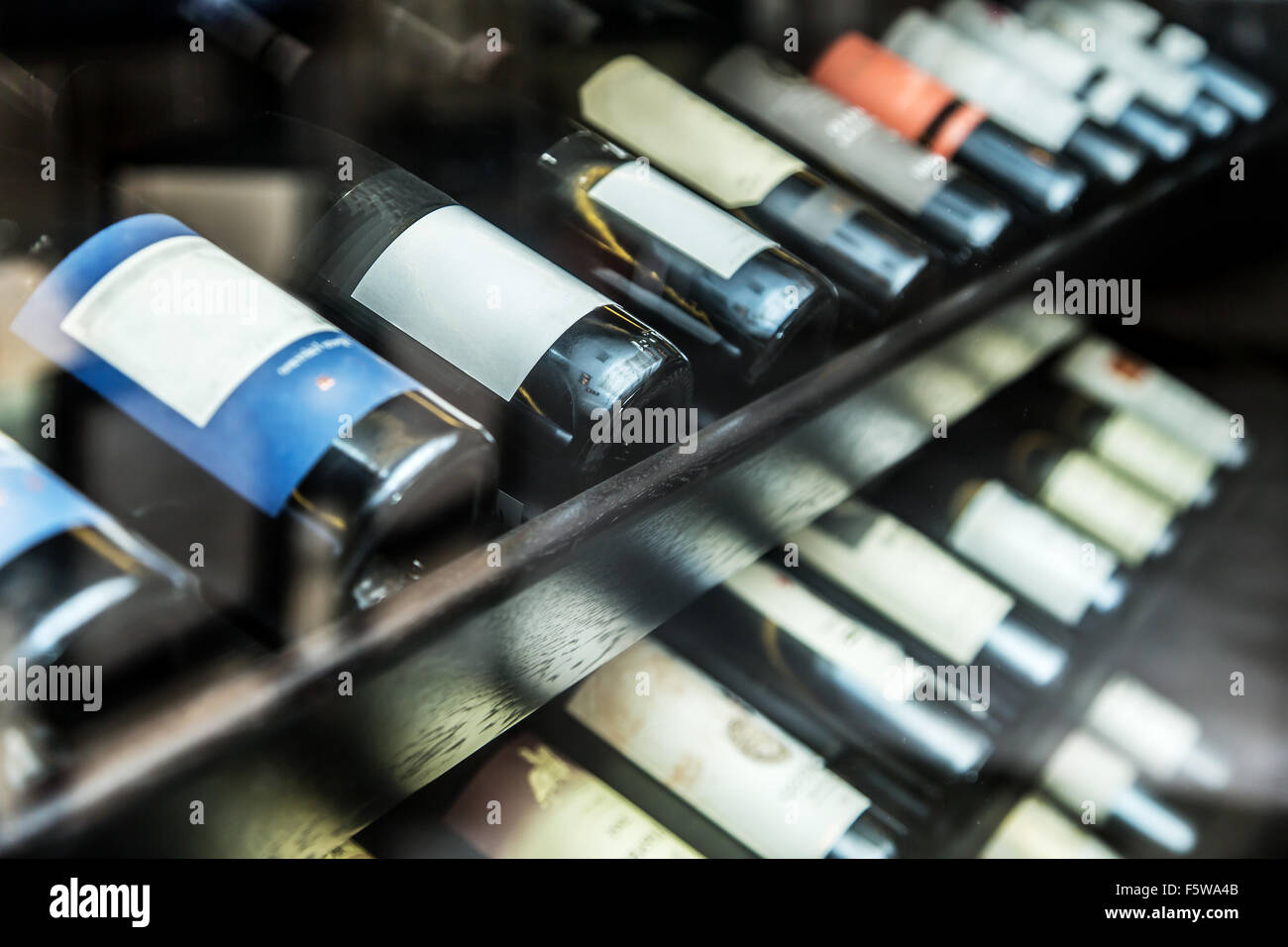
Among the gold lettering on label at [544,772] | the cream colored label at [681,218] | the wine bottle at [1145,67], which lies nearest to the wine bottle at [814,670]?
the gold lettering on label at [544,772]

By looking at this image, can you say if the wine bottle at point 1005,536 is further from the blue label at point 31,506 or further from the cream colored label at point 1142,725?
the blue label at point 31,506

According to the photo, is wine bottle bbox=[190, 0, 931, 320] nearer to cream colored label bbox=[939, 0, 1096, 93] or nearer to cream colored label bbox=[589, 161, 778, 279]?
cream colored label bbox=[589, 161, 778, 279]

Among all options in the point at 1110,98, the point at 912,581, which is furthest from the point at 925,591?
the point at 1110,98

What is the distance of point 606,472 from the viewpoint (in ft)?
1.77

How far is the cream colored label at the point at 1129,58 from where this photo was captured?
1007mm

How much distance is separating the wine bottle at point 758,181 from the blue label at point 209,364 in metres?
0.31

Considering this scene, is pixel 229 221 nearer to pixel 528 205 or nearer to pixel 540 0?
pixel 528 205

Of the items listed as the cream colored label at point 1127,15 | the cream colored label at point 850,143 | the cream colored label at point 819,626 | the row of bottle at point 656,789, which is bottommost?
the row of bottle at point 656,789

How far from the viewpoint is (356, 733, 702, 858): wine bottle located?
0.55 m

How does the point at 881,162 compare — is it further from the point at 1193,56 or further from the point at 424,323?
the point at 1193,56

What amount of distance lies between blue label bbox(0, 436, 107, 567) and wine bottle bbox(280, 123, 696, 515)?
0.57ft

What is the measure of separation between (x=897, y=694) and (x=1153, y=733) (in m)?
0.39

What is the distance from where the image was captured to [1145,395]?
1099mm

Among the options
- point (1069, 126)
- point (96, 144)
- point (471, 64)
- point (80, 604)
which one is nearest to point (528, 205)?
point (471, 64)
